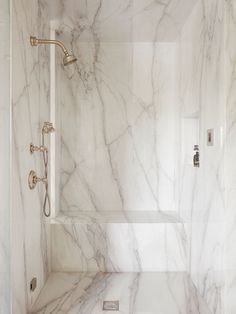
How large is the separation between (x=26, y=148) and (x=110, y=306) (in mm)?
1050

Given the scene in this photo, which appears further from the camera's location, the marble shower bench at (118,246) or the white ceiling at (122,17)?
the marble shower bench at (118,246)

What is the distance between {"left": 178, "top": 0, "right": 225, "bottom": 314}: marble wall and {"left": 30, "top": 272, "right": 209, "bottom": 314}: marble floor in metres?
0.13

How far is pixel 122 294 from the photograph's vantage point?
78.6 inches

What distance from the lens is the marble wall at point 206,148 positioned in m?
1.63

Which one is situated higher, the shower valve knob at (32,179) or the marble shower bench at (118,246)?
the shower valve knob at (32,179)

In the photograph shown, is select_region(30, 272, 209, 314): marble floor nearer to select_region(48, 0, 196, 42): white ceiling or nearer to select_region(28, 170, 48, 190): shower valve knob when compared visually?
select_region(28, 170, 48, 190): shower valve knob

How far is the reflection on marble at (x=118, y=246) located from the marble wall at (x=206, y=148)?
0.58 ft

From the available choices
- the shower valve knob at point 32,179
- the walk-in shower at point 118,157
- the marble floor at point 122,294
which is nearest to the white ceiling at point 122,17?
the walk-in shower at point 118,157

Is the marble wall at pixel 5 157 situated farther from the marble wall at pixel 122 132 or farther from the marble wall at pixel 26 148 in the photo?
the marble wall at pixel 122 132

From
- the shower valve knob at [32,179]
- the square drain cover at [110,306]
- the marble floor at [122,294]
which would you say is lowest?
the marble floor at [122,294]

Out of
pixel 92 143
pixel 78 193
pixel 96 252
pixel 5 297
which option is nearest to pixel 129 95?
pixel 92 143

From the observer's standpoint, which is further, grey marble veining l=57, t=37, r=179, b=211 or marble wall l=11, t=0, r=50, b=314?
grey marble veining l=57, t=37, r=179, b=211

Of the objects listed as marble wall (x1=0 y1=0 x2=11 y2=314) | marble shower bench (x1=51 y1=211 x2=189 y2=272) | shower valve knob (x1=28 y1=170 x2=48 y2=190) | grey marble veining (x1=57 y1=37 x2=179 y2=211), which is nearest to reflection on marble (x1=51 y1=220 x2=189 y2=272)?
marble shower bench (x1=51 y1=211 x2=189 y2=272)

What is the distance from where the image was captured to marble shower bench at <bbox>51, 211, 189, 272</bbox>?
237 centimetres
